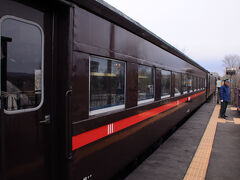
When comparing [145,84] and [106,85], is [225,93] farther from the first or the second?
[106,85]

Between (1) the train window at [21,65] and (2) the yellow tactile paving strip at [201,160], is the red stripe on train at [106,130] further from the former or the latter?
(2) the yellow tactile paving strip at [201,160]

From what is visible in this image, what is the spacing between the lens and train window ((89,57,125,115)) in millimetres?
2700

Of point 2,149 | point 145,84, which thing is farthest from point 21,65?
point 145,84

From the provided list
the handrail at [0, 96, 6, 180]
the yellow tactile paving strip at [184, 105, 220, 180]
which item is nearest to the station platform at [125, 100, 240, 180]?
the yellow tactile paving strip at [184, 105, 220, 180]

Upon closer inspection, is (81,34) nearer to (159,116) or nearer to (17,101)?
(17,101)

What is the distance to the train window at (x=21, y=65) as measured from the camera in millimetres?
1812

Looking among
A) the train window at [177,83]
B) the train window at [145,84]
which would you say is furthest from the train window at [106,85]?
the train window at [177,83]

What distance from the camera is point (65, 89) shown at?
88.4 inches

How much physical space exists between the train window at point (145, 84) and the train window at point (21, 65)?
216 centimetres

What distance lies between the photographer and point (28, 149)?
6.45ft

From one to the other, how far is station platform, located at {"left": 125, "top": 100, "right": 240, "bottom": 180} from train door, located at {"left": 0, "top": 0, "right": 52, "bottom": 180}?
231cm

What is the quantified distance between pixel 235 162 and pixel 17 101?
4582 millimetres

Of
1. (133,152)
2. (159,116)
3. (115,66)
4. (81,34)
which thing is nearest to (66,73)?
(81,34)

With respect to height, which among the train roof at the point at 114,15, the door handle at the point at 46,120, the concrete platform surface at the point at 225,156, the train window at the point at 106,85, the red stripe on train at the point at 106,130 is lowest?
the concrete platform surface at the point at 225,156
